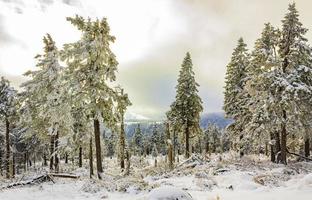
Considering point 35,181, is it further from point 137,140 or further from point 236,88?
point 137,140

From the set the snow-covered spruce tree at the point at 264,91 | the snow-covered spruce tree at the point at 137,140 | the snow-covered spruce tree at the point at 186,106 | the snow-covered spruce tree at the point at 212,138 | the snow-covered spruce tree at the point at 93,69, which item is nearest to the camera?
the snow-covered spruce tree at the point at 93,69

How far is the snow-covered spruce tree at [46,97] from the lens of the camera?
30.0m

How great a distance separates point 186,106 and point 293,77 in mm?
18609

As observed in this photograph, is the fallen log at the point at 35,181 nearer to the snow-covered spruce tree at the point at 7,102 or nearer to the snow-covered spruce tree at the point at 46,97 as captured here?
the snow-covered spruce tree at the point at 46,97

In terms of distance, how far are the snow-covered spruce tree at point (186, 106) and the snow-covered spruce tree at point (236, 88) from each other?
3.95 meters

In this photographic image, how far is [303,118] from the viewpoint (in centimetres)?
2966

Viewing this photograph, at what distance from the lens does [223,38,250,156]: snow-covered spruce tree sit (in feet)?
132

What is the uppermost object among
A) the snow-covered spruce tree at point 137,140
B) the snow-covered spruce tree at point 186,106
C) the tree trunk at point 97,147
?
the snow-covered spruce tree at point 186,106

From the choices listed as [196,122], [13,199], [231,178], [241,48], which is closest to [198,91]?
[196,122]

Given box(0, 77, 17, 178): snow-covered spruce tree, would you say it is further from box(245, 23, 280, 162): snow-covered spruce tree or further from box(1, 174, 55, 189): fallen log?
box(245, 23, 280, 162): snow-covered spruce tree

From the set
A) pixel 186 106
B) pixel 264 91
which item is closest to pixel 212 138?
pixel 186 106

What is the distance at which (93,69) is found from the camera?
974 inches

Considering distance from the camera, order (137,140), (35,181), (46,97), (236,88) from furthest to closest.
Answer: (137,140) < (236,88) < (46,97) < (35,181)

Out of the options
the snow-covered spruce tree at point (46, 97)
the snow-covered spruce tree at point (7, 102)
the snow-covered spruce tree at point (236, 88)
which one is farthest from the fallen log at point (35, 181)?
the snow-covered spruce tree at point (236, 88)
